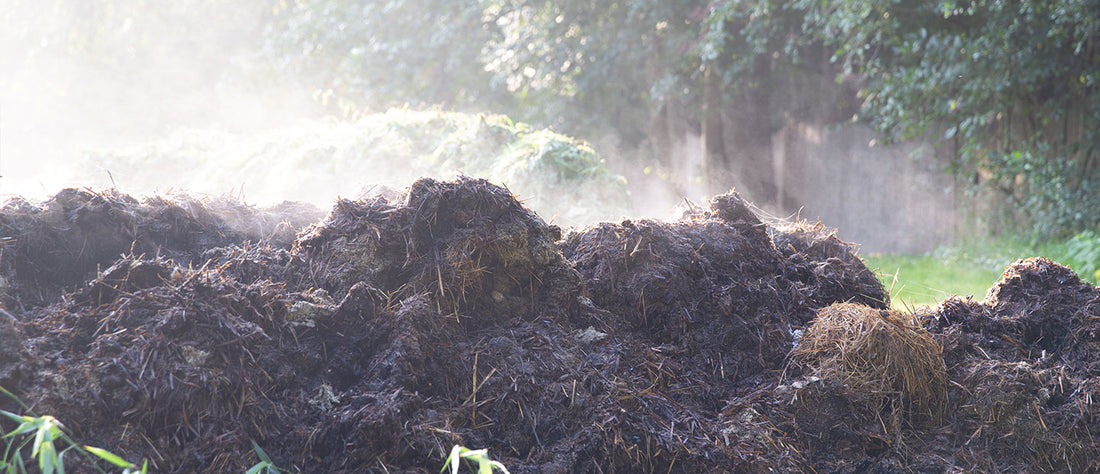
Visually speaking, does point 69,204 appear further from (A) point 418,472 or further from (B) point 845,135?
(B) point 845,135

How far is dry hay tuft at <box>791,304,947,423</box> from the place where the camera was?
2275 millimetres

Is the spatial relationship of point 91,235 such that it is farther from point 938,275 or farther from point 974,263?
point 974,263

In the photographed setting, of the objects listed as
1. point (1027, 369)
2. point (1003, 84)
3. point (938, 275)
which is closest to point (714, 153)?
point (1003, 84)

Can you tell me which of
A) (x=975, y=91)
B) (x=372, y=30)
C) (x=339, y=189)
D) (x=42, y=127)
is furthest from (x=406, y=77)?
(x=42, y=127)

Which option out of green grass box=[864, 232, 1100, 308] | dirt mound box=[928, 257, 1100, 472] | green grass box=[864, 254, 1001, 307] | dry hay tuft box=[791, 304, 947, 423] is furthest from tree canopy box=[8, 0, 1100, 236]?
dry hay tuft box=[791, 304, 947, 423]

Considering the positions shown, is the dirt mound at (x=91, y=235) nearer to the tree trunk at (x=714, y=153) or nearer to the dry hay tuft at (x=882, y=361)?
the dry hay tuft at (x=882, y=361)

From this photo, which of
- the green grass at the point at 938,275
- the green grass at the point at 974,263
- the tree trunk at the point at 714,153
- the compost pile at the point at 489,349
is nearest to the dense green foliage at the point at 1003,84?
the green grass at the point at 974,263

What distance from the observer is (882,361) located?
2289mm

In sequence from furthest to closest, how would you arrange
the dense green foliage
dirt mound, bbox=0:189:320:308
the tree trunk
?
the tree trunk
the dense green foliage
dirt mound, bbox=0:189:320:308

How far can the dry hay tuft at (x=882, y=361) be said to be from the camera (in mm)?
2275

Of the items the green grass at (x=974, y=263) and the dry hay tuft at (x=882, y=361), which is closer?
the dry hay tuft at (x=882, y=361)

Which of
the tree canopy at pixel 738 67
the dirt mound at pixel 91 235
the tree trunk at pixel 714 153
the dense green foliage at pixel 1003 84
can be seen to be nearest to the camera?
the dirt mound at pixel 91 235

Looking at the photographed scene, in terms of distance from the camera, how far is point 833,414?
224cm

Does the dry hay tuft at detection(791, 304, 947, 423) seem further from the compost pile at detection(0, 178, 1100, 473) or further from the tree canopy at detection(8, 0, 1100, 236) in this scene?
the tree canopy at detection(8, 0, 1100, 236)
